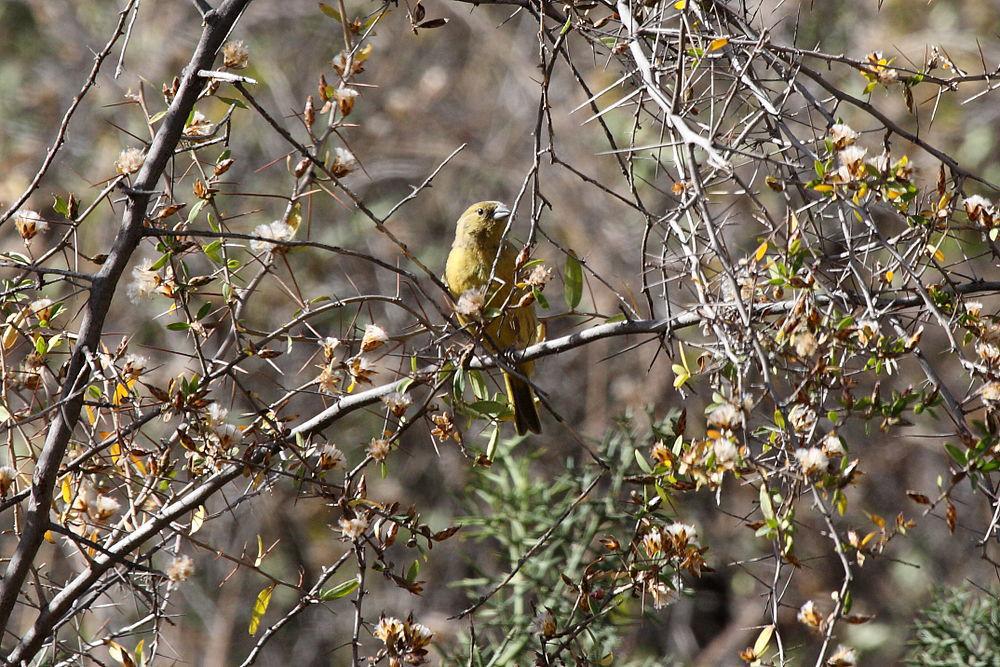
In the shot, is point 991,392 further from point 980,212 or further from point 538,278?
point 538,278

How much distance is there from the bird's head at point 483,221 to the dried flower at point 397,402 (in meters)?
2.48

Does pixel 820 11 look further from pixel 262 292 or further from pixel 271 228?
→ pixel 271 228

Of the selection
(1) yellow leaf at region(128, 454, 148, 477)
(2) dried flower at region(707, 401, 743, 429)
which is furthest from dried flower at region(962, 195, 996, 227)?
(1) yellow leaf at region(128, 454, 148, 477)

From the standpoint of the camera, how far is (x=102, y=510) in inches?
98.7

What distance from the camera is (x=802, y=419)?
2029mm

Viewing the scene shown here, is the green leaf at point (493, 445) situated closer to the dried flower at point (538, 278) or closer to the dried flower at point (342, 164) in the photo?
the dried flower at point (538, 278)

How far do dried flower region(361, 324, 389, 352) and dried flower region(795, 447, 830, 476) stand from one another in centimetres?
90

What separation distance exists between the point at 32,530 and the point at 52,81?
6.26 meters

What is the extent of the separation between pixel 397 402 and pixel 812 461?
86 centimetres

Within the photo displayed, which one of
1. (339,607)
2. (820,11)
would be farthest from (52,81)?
(820,11)

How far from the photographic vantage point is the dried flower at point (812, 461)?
182 centimetres

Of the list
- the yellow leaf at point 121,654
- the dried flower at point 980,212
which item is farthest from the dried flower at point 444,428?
the dried flower at point 980,212

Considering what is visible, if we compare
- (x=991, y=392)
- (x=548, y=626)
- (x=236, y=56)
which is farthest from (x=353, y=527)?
(x=991, y=392)

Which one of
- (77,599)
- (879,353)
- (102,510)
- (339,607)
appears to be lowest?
(879,353)
